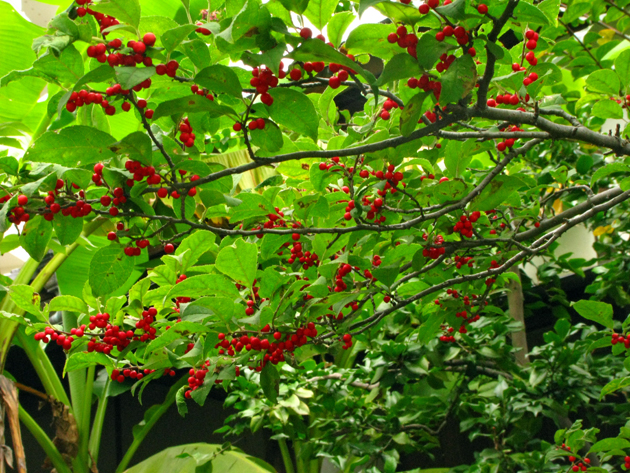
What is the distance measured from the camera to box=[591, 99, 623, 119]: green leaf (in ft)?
4.70

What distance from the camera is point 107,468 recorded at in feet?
16.0

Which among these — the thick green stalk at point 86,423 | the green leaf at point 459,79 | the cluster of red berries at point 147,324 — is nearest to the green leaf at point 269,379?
the cluster of red berries at point 147,324

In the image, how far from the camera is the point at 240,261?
49.3 inches

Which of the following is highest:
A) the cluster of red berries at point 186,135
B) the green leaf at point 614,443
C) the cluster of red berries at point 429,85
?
the cluster of red berries at point 429,85

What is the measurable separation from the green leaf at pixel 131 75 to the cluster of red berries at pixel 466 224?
0.95 metres

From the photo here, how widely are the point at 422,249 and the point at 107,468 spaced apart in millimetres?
4557

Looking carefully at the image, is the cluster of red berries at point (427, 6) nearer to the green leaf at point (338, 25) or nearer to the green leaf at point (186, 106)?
the green leaf at point (338, 25)

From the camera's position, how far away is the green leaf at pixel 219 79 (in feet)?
2.93

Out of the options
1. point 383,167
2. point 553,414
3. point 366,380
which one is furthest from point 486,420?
point 383,167

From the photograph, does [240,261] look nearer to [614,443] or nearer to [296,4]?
[296,4]

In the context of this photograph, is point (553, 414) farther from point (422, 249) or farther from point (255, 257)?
point (255, 257)

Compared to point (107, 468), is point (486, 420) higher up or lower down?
higher up

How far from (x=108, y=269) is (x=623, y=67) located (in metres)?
1.43

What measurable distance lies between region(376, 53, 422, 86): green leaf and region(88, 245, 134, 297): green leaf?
786 millimetres
